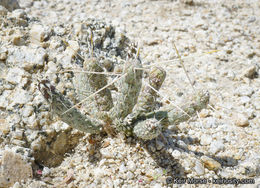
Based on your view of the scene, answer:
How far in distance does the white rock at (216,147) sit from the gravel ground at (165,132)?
0.4 inches

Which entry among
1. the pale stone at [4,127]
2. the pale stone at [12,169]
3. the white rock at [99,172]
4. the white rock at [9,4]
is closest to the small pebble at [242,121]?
the white rock at [99,172]

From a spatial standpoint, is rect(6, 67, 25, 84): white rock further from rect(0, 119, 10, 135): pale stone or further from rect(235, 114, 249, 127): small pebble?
rect(235, 114, 249, 127): small pebble

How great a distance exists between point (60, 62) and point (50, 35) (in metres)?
0.52

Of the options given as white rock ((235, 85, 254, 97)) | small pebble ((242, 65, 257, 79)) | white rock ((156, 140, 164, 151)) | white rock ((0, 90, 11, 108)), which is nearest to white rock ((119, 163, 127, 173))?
white rock ((156, 140, 164, 151))

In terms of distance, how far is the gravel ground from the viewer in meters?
2.34

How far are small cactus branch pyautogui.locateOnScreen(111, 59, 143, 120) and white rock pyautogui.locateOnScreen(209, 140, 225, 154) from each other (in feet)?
→ 3.38

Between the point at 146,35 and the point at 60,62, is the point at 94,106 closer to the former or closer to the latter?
the point at 60,62

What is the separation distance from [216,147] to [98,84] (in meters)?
1.44

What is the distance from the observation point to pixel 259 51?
4.15 metres

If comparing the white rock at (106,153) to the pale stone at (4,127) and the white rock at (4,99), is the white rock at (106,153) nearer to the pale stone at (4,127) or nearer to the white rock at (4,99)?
the pale stone at (4,127)

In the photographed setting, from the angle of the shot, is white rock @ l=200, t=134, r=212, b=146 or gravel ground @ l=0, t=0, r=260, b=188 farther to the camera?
white rock @ l=200, t=134, r=212, b=146

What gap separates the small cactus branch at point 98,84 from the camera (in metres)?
2.39

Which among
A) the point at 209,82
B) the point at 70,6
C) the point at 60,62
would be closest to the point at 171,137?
the point at 209,82

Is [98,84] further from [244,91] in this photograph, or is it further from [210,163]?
[244,91]
